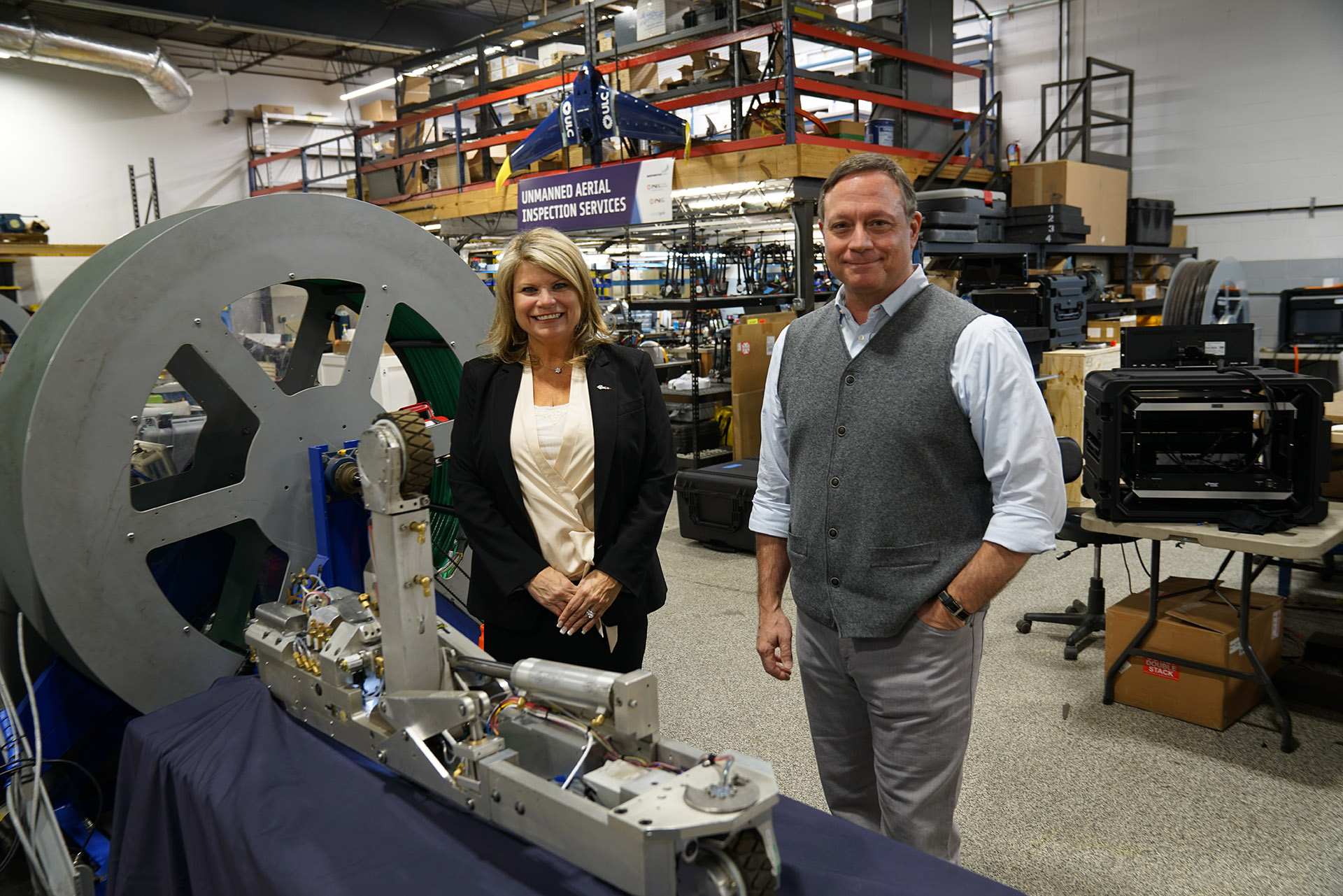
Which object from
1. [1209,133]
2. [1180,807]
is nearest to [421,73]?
[1209,133]

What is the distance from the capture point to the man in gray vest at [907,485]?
149cm

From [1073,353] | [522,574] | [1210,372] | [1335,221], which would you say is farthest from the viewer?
[1335,221]

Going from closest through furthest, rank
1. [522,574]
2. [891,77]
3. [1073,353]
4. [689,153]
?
[522,574] → [1073,353] → [689,153] → [891,77]

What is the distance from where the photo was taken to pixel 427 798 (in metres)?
1.38

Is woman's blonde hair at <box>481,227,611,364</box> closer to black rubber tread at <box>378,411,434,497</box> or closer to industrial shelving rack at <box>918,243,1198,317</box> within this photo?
black rubber tread at <box>378,411,434,497</box>

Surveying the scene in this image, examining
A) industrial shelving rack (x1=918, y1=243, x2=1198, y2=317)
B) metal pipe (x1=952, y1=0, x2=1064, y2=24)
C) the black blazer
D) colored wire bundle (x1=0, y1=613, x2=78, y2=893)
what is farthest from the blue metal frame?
metal pipe (x1=952, y1=0, x2=1064, y2=24)

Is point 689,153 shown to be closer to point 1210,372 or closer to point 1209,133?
point 1210,372

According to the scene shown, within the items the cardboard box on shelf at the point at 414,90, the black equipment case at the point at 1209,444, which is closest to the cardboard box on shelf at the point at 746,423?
the black equipment case at the point at 1209,444

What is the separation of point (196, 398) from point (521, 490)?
2.58 ft

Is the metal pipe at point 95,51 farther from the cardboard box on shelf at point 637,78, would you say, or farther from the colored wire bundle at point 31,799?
the colored wire bundle at point 31,799

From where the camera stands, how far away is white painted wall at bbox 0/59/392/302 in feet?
42.0

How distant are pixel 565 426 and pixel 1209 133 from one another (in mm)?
9934

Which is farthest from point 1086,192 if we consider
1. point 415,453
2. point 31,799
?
point 31,799

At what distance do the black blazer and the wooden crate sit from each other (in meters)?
4.54
